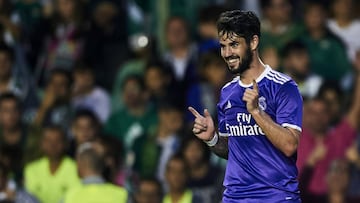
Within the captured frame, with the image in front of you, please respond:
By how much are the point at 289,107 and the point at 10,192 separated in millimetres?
5799

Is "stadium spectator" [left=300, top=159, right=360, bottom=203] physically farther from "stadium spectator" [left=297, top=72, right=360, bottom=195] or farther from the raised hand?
the raised hand

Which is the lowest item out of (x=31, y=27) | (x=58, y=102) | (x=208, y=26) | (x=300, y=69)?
(x=58, y=102)

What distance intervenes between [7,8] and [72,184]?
3.30m

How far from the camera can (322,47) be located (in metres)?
13.6

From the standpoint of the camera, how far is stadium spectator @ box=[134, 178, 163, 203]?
1230cm

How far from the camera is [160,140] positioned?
43.1 ft

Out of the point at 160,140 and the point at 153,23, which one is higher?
the point at 153,23

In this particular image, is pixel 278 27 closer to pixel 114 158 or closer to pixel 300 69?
pixel 300 69

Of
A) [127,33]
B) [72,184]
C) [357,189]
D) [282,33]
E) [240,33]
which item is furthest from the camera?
[127,33]

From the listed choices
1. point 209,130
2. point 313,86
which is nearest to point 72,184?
point 313,86

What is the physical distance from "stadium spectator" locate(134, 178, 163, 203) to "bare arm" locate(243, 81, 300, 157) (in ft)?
16.1

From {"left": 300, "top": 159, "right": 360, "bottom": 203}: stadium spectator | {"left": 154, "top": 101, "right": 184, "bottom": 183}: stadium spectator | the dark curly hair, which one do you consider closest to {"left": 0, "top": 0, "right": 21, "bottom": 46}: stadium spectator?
{"left": 154, "top": 101, "right": 184, "bottom": 183}: stadium spectator

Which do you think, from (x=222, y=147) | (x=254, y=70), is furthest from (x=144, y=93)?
(x=254, y=70)

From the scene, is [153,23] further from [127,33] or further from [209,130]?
[209,130]
